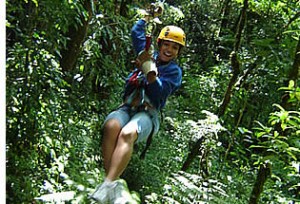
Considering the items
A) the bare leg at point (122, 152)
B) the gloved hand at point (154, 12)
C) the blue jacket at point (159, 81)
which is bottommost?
the bare leg at point (122, 152)

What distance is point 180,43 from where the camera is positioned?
12.3ft

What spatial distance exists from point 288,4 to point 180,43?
1.82 m

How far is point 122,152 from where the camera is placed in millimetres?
3074

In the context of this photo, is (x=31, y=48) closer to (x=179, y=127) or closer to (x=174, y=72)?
(x=174, y=72)

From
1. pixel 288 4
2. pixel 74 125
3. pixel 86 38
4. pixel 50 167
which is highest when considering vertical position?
pixel 288 4

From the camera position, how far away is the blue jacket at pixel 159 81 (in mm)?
3438

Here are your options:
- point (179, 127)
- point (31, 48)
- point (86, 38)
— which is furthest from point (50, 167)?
point (179, 127)

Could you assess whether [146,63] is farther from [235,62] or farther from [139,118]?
[235,62]

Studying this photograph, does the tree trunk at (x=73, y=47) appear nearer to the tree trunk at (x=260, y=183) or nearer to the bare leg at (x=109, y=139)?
the bare leg at (x=109, y=139)

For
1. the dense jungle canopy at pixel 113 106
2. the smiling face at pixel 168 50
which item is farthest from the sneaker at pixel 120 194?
the smiling face at pixel 168 50

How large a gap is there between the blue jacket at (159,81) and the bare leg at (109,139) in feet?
1.20

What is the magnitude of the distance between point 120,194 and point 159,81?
3.58ft

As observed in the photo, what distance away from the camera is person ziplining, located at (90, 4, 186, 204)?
3.11m

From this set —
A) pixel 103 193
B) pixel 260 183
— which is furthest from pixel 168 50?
pixel 103 193
